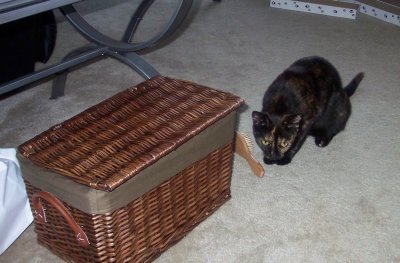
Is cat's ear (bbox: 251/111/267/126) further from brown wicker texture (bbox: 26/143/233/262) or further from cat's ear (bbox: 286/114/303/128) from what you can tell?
brown wicker texture (bbox: 26/143/233/262)

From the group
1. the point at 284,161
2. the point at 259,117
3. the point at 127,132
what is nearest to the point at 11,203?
the point at 127,132

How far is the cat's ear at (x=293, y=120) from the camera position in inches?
59.7

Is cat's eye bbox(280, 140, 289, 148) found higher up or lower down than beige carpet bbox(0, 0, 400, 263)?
higher up

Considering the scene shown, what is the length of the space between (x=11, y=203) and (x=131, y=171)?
1.43 feet

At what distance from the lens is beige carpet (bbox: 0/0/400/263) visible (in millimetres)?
1348

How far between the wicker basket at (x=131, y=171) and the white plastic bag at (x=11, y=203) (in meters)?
0.08

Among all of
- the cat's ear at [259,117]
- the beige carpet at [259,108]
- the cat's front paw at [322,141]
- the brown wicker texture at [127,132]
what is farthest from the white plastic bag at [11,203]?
the cat's front paw at [322,141]

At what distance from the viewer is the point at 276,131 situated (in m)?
1.55

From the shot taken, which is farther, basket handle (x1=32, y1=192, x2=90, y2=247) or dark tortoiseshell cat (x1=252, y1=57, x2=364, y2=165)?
dark tortoiseshell cat (x1=252, y1=57, x2=364, y2=165)

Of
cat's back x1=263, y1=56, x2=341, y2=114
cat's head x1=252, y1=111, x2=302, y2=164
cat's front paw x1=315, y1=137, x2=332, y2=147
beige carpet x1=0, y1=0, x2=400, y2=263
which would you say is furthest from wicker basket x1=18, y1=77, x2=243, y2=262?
cat's front paw x1=315, y1=137, x2=332, y2=147

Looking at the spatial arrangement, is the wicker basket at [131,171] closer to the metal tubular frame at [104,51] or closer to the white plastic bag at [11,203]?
the white plastic bag at [11,203]

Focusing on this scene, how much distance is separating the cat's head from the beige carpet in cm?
9

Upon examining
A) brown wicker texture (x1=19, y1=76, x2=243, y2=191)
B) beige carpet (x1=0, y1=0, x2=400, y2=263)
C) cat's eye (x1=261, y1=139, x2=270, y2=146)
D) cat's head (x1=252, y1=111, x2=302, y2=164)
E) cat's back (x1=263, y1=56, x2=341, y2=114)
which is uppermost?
brown wicker texture (x1=19, y1=76, x2=243, y2=191)

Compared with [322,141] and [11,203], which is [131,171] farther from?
[322,141]
